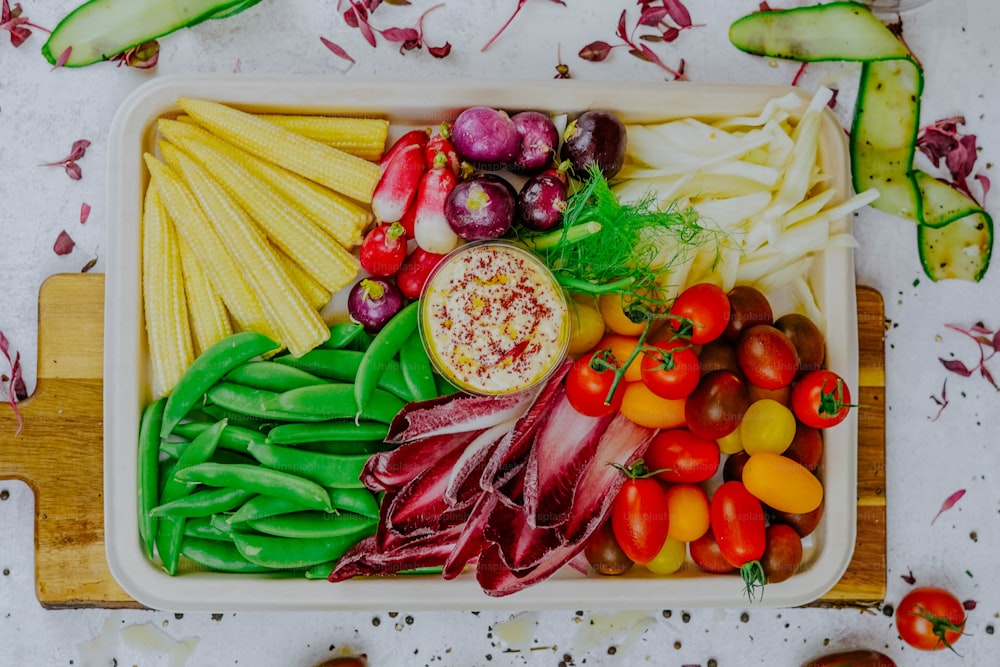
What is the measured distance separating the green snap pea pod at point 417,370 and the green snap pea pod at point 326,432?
122 mm

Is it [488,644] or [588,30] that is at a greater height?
[588,30]

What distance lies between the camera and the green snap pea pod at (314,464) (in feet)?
6.27

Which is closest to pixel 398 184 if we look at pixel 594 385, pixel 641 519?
pixel 594 385

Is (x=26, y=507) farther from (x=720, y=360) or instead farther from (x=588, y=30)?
(x=588, y=30)

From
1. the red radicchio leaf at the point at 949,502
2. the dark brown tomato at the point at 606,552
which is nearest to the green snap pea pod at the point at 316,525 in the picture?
the dark brown tomato at the point at 606,552

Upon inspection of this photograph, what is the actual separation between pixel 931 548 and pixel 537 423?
4.08 ft

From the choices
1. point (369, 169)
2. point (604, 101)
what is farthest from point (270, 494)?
point (604, 101)

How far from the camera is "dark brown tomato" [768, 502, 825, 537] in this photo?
76.4 inches

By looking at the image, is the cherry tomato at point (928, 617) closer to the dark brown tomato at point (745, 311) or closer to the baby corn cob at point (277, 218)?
the dark brown tomato at point (745, 311)

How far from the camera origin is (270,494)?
1906 mm

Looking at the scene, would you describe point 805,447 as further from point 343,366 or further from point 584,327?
point 343,366

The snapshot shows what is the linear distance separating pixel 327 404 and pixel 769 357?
1050mm

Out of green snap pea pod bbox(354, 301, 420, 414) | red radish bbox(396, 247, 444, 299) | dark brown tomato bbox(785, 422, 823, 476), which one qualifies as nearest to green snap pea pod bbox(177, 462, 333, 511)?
green snap pea pod bbox(354, 301, 420, 414)

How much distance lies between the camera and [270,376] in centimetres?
194
